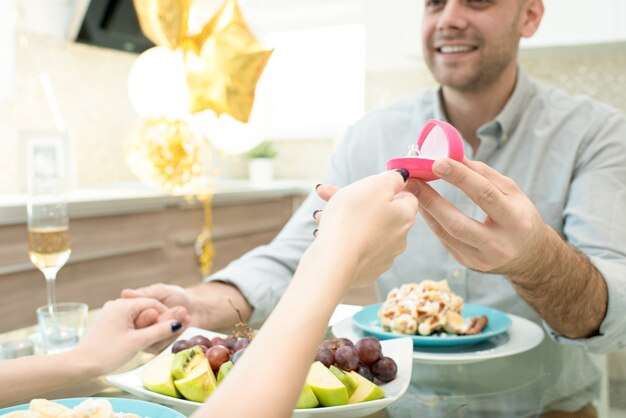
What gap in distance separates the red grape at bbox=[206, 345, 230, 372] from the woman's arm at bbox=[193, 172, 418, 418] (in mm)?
239

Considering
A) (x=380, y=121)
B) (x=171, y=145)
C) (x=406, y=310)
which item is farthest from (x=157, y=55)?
(x=406, y=310)

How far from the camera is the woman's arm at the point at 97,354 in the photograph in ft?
2.79

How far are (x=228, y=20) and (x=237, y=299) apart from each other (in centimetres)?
56

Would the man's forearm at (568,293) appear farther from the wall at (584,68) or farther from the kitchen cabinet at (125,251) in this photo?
the wall at (584,68)

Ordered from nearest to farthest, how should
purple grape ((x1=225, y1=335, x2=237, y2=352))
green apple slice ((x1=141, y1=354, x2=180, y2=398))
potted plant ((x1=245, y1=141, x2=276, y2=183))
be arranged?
green apple slice ((x1=141, y1=354, x2=180, y2=398))
purple grape ((x1=225, y1=335, x2=237, y2=352))
potted plant ((x1=245, y1=141, x2=276, y2=183))

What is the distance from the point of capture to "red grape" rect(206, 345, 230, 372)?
32.0 inches

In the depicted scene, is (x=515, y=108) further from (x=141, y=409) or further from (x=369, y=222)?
(x=141, y=409)

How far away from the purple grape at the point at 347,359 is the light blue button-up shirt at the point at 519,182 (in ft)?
1.75

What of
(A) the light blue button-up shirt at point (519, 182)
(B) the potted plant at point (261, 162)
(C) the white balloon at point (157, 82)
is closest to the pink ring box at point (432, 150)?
(A) the light blue button-up shirt at point (519, 182)

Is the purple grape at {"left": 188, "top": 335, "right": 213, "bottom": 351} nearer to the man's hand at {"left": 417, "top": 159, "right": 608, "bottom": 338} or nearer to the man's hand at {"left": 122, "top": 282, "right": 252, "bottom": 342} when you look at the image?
the man's hand at {"left": 122, "top": 282, "right": 252, "bottom": 342}

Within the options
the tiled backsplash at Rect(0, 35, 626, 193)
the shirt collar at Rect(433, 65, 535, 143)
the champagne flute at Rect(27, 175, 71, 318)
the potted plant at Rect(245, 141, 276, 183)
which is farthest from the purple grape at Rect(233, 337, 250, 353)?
the potted plant at Rect(245, 141, 276, 183)

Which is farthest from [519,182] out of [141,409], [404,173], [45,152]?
[45,152]

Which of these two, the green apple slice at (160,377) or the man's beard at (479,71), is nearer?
the green apple slice at (160,377)

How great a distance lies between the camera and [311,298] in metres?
0.55
